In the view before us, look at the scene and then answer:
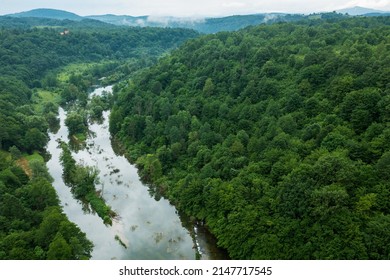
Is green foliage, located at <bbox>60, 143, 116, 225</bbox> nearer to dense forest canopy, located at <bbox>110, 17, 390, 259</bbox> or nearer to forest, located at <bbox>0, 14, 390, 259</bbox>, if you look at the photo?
forest, located at <bbox>0, 14, 390, 259</bbox>

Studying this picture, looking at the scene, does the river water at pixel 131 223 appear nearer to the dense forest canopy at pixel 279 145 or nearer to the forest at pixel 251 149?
the forest at pixel 251 149

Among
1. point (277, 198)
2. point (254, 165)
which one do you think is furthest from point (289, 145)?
point (277, 198)

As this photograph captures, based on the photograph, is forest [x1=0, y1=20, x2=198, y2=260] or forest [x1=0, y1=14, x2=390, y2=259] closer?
forest [x1=0, y1=14, x2=390, y2=259]

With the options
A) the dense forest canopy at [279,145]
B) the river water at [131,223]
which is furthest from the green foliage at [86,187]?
the dense forest canopy at [279,145]

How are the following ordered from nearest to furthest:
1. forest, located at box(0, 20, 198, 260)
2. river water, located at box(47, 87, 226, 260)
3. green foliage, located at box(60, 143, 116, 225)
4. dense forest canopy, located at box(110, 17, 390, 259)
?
dense forest canopy, located at box(110, 17, 390, 259) → forest, located at box(0, 20, 198, 260) → river water, located at box(47, 87, 226, 260) → green foliage, located at box(60, 143, 116, 225)

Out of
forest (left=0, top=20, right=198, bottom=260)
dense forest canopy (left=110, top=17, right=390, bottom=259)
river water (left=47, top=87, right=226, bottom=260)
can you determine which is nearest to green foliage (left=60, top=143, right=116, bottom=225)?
forest (left=0, top=20, right=198, bottom=260)

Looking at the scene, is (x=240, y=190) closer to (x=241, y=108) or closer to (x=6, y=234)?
(x=241, y=108)
